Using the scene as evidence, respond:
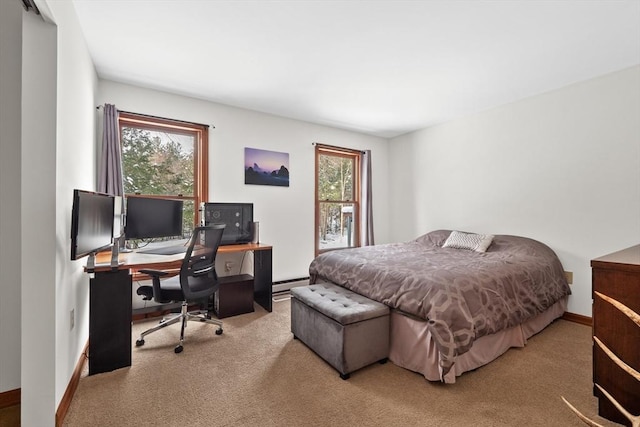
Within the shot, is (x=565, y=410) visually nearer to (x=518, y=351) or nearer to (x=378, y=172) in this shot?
(x=518, y=351)

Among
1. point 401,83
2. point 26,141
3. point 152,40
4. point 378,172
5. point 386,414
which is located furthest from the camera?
point 378,172

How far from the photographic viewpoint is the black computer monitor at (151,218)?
2810 millimetres

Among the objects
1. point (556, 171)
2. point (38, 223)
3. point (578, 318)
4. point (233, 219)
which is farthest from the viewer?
point (233, 219)

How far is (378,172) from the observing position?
17.3 ft

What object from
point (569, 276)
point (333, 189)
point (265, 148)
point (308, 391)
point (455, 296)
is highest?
point (265, 148)

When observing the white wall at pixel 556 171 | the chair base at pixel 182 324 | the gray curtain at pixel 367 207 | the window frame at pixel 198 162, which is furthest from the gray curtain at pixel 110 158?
the white wall at pixel 556 171

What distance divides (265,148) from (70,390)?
10.2 feet

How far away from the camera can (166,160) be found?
3469mm

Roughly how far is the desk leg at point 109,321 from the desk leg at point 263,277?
1449 mm

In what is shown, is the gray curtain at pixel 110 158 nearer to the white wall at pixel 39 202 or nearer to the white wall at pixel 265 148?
the white wall at pixel 265 148

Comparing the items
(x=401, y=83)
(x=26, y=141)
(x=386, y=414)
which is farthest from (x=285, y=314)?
(x=401, y=83)

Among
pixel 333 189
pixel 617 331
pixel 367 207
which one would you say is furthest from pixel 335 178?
pixel 617 331

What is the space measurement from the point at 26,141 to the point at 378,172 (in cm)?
458

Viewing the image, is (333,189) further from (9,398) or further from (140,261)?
(9,398)
